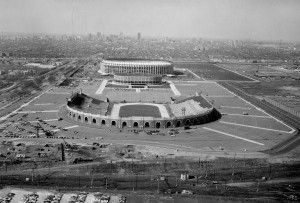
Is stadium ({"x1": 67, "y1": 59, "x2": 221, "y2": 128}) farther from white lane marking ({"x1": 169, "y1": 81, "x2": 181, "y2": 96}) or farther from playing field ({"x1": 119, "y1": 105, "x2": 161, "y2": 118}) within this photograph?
white lane marking ({"x1": 169, "y1": 81, "x2": 181, "y2": 96})

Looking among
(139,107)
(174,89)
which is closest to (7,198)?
(139,107)

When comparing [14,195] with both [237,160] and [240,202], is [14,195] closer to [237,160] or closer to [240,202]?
[240,202]

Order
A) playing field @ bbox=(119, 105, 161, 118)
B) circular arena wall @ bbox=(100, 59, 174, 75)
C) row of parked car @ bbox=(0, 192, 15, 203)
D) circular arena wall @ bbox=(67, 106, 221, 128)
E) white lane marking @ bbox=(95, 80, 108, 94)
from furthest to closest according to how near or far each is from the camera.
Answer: circular arena wall @ bbox=(100, 59, 174, 75) → white lane marking @ bbox=(95, 80, 108, 94) → playing field @ bbox=(119, 105, 161, 118) → circular arena wall @ bbox=(67, 106, 221, 128) → row of parked car @ bbox=(0, 192, 15, 203)

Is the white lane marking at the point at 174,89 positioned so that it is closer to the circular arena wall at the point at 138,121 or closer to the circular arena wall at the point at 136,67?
the circular arena wall at the point at 136,67

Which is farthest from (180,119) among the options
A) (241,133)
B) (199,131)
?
(241,133)

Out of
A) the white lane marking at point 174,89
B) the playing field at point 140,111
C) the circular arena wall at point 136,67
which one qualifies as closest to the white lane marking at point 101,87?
the circular arena wall at point 136,67

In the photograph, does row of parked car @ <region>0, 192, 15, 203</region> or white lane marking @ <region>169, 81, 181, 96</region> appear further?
white lane marking @ <region>169, 81, 181, 96</region>

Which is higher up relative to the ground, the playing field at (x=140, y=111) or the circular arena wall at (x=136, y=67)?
the circular arena wall at (x=136, y=67)

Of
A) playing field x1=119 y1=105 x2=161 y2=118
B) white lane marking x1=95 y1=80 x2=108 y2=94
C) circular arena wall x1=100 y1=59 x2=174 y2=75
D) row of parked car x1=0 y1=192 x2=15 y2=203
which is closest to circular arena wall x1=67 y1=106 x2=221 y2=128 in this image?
playing field x1=119 y1=105 x2=161 y2=118

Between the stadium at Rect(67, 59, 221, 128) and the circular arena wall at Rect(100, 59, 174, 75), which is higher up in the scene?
the circular arena wall at Rect(100, 59, 174, 75)
